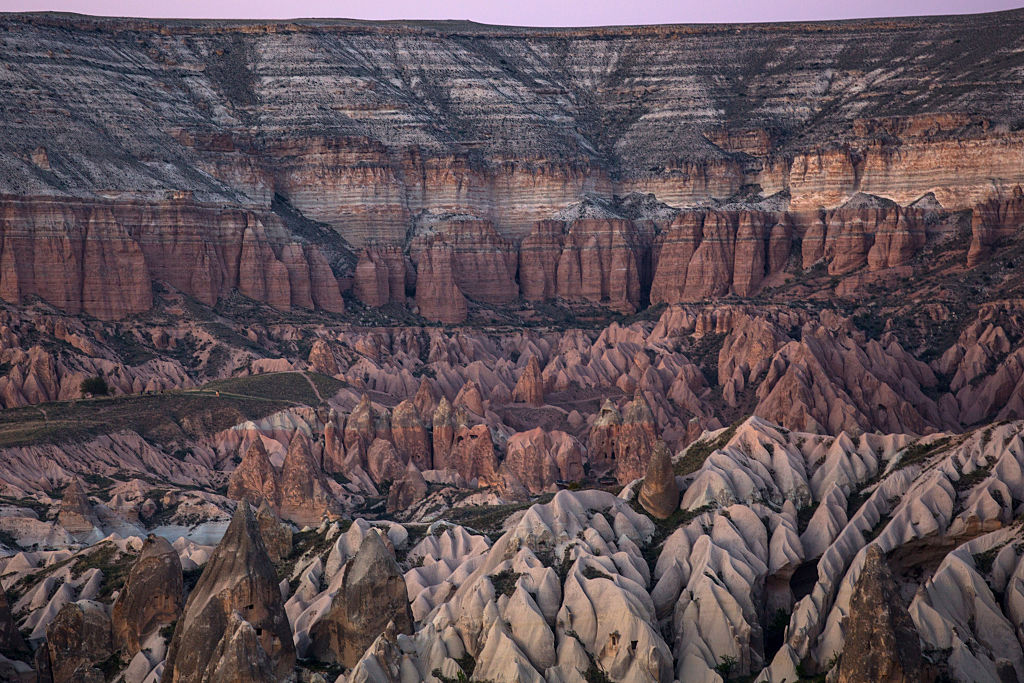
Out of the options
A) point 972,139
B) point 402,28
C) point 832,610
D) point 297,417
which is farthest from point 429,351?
point 832,610

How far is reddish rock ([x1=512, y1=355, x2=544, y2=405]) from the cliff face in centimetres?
3023

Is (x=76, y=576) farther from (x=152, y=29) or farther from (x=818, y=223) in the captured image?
(x=152, y=29)

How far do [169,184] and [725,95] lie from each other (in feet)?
205

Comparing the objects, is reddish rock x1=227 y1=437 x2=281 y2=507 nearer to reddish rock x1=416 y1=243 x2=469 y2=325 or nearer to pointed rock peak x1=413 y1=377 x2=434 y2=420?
pointed rock peak x1=413 y1=377 x2=434 y2=420

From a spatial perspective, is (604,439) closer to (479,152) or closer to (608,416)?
(608,416)

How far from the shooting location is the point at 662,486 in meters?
48.8

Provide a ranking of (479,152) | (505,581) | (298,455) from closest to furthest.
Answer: (505,581) → (298,455) → (479,152)

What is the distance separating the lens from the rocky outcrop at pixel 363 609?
43125 millimetres

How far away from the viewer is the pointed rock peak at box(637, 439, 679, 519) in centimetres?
4869

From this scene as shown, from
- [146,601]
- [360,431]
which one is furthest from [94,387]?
[146,601]

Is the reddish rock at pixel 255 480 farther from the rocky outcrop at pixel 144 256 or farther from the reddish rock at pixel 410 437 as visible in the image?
the rocky outcrop at pixel 144 256

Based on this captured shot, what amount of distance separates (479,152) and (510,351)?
34.5 metres

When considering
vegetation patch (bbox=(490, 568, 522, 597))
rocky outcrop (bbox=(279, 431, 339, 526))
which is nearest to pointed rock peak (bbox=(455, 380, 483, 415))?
rocky outcrop (bbox=(279, 431, 339, 526))

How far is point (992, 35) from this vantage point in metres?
145
